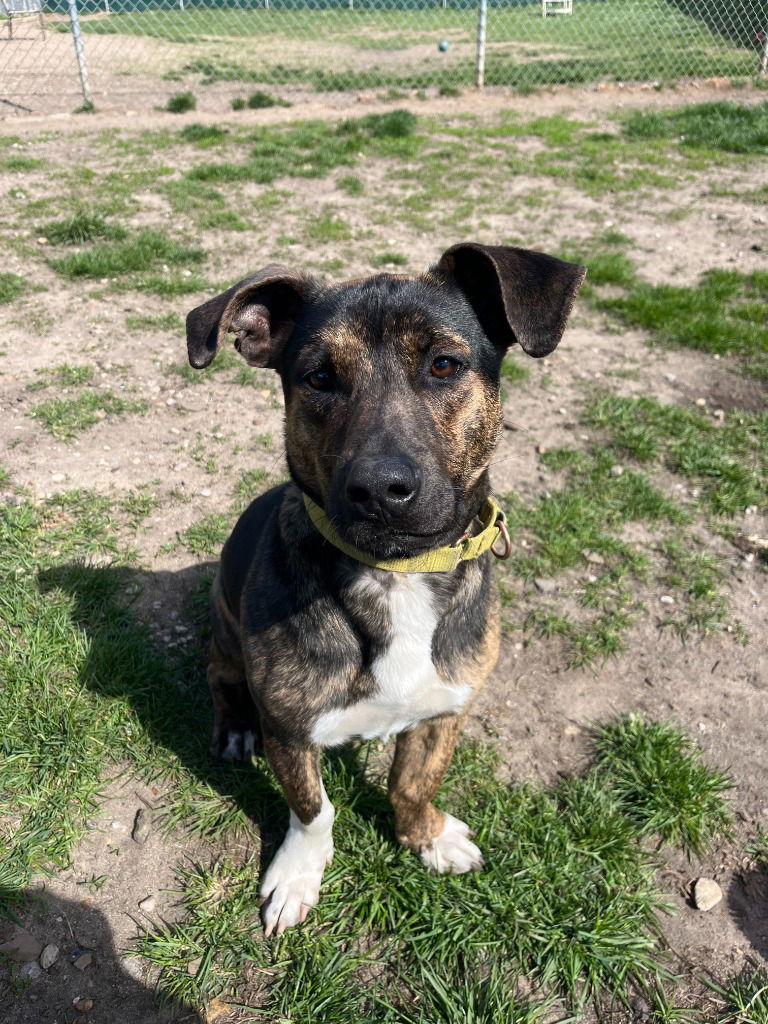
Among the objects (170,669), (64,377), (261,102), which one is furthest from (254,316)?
(261,102)

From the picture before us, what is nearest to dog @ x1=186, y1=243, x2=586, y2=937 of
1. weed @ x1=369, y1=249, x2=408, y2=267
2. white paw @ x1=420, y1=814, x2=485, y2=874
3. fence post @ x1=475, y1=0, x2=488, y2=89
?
white paw @ x1=420, y1=814, x2=485, y2=874

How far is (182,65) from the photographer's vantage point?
697 inches

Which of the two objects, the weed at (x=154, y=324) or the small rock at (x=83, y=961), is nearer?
the small rock at (x=83, y=961)

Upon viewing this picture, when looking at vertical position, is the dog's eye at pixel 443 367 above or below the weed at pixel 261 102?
above

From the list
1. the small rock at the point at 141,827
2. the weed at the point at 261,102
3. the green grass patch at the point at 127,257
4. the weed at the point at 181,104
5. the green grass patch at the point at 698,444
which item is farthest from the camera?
the weed at the point at 261,102

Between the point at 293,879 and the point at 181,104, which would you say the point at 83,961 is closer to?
the point at 293,879

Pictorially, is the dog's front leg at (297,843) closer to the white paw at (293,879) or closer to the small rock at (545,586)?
the white paw at (293,879)

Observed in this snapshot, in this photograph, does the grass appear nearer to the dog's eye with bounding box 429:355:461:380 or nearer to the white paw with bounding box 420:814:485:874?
the white paw with bounding box 420:814:485:874

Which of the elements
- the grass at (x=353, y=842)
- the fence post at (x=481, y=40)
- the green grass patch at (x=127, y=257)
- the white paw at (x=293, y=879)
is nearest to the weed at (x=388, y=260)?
the green grass patch at (x=127, y=257)

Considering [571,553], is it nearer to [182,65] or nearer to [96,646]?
[96,646]

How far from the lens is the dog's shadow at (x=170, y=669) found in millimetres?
3285

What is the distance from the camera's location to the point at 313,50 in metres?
21.3

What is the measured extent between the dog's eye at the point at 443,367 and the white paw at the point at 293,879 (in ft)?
5.90

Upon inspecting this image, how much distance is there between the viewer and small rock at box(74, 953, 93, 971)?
2670 millimetres
